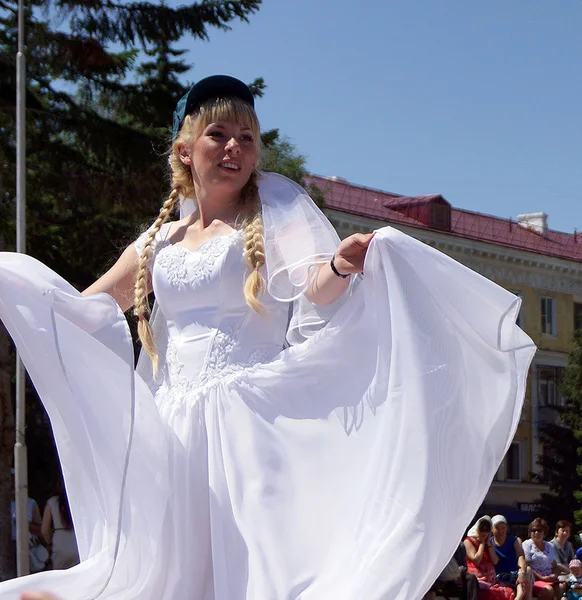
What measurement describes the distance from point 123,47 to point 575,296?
33.1 metres

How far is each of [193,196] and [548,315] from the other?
144 feet

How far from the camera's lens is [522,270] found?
1794 inches

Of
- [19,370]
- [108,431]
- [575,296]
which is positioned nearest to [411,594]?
[108,431]

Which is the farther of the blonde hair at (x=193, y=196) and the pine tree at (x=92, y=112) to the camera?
the pine tree at (x=92, y=112)

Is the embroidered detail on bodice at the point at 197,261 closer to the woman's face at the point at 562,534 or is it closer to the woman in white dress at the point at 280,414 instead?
the woman in white dress at the point at 280,414

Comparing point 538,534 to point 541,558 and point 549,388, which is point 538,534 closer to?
point 541,558

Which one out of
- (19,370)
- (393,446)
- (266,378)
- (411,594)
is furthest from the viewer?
(19,370)

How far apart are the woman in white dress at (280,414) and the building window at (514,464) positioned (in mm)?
42503

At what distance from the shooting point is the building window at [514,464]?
45.4 meters

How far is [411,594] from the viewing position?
10.8 ft

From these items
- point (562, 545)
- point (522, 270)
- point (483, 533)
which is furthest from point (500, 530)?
point (522, 270)

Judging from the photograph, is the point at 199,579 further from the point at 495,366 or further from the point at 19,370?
the point at 19,370

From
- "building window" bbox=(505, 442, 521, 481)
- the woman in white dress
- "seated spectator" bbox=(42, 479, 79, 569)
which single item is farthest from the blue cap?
"building window" bbox=(505, 442, 521, 481)

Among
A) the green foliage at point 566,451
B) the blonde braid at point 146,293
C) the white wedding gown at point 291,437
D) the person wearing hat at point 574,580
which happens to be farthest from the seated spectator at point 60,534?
the green foliage at point 566,451
